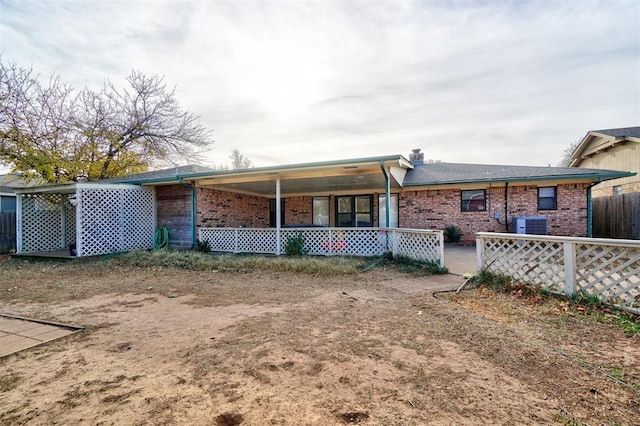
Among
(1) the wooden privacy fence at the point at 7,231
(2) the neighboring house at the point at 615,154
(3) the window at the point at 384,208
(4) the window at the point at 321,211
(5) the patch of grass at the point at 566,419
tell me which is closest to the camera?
(5) the patch of grass at the point at 566,419

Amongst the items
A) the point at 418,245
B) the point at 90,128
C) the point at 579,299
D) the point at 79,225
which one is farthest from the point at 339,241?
the point at 90,128

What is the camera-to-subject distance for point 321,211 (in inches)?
567

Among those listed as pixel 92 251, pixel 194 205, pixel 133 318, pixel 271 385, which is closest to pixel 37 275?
pixel 92 251

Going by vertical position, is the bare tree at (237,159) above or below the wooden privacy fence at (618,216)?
above

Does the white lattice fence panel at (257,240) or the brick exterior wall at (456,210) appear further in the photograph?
the brick exterior wall at (456,210)

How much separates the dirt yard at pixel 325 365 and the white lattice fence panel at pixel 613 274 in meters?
0.55

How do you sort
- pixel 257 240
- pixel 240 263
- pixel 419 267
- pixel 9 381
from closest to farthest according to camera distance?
1. pixel 9 381
2. pixel 419 267
3. pixel 240 263
4. pixel 257 240

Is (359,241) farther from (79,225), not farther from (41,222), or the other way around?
(41,222)

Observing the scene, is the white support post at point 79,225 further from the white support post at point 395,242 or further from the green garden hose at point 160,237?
the white support post at point 395,242

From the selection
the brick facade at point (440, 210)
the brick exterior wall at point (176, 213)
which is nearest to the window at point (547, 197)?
the brick facade at point (440, 210)

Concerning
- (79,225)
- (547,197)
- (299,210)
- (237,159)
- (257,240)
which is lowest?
(257,240)

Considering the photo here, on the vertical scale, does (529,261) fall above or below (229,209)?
below

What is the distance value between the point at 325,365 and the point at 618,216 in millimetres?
15330

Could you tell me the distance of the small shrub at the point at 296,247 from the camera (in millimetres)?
9703
